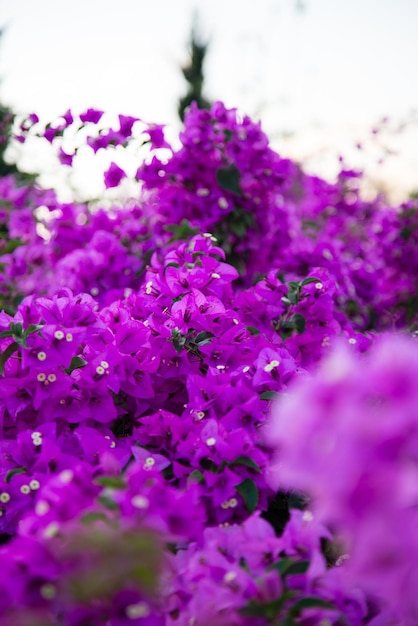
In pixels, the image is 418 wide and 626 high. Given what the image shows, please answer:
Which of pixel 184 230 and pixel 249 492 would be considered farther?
pixel 184 230

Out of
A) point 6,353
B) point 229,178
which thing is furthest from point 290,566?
point 229,178

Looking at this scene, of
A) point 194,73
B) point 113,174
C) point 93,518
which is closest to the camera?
point 93,518

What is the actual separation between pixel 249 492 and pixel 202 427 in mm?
158

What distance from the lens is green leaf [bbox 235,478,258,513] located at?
98 cm

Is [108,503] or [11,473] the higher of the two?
[108,503]

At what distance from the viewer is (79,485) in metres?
0.78

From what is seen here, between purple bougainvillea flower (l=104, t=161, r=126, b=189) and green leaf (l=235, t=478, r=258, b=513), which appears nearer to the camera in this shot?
green leaf (l=235, t=478, r=258, b=513)

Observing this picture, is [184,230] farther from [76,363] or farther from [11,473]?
[11,473]

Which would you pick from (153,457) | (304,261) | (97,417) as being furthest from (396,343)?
(304,261)

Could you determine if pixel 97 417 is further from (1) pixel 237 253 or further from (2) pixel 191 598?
(1) pixel 237 253

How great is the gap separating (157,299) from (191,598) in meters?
0.76

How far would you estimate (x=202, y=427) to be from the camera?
1.10m

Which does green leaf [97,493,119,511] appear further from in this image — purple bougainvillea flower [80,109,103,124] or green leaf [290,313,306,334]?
purple bougainvillea flower [80,109,103,124]

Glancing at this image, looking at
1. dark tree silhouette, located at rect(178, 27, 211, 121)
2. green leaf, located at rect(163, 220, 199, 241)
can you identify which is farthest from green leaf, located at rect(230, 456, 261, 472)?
dark tree silhouette, located at rect(178, 27, 211, 121)
